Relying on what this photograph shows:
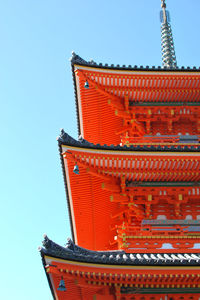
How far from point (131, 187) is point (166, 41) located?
472 inches

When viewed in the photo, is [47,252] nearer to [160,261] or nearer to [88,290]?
[88,290]

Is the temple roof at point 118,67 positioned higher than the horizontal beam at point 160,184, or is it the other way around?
the temple roof at point 118,67

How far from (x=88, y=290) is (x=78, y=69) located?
8.73 m

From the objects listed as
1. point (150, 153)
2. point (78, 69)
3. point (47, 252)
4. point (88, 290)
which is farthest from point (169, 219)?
point (78, 69)

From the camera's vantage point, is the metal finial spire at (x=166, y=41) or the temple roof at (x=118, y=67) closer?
the temple roof at (x=118, y=67)

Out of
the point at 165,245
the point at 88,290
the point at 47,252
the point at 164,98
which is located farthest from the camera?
the point at 164,98

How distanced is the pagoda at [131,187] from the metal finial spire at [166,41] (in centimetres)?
548

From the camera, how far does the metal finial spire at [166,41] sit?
23172mm

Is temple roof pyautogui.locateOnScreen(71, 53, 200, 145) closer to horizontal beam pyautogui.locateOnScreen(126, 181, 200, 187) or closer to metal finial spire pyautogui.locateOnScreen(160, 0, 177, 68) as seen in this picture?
horizontal beam pyautogui.locateOnScreen(126, 181, 200, 187)

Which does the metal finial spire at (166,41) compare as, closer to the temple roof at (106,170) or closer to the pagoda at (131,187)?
the pagoda at (131,187)

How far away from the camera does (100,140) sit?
19.7 m

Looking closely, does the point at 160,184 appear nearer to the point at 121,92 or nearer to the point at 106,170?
the point at 106,170

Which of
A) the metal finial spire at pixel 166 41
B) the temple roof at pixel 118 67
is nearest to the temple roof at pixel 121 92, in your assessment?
the temple roof at pixel 118 67

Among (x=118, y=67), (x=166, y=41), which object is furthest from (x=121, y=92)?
(x=166, y=41)
